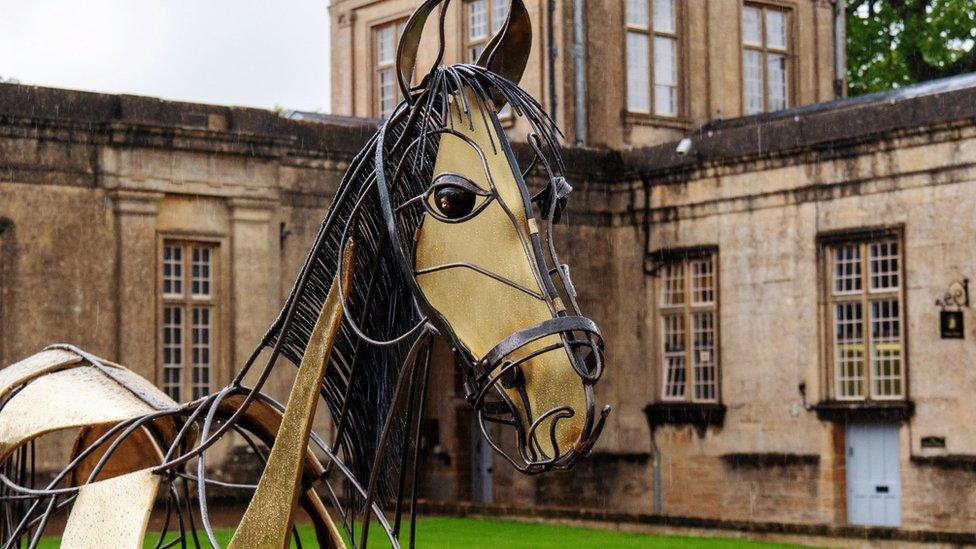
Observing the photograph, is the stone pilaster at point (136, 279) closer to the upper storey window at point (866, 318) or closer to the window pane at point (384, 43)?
the upper storey window at point (866, 318)

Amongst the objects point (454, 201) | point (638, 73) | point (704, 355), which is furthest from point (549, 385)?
point (638, 73)

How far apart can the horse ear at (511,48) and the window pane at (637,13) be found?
23.6 m

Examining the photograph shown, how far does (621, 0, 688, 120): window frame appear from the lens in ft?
92.2

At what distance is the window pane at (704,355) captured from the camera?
25.0m

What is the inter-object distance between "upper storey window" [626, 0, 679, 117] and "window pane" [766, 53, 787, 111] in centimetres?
245

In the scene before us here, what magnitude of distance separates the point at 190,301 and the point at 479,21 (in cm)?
902

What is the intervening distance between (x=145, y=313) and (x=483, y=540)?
18.6 feet

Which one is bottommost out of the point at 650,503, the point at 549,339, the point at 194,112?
the point at 650,503

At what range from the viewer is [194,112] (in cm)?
2173

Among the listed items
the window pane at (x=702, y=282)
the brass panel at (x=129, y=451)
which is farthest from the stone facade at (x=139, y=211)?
the brass panel at (x=129, y=451)

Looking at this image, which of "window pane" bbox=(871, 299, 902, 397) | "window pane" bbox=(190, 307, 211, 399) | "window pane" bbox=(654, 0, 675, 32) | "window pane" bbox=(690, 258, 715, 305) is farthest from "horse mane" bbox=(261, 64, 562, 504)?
"window pane" bbox=(654, 0, 675, 32)

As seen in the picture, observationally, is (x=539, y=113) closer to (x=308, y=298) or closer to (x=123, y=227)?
(x=308, y=298)

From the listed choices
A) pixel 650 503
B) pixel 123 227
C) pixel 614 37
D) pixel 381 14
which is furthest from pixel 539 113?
pixel 381 14

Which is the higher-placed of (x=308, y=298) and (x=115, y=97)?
(x=115, y=97)
